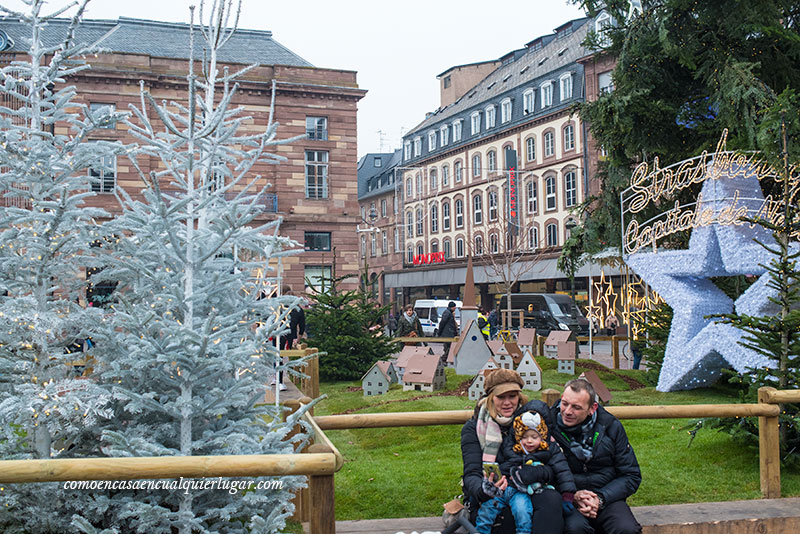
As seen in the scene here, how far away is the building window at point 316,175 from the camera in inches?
1373

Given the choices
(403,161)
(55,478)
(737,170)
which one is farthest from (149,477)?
(403,161)

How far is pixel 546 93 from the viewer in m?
43.3

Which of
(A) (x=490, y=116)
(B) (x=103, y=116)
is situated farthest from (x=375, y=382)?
(A) (x=490, y=116)

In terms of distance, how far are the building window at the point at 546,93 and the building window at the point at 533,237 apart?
7.76 meters

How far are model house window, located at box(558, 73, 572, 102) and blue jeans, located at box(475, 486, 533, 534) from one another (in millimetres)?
39044

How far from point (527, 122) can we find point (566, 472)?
42.1 meters

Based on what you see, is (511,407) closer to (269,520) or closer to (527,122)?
(269,520)

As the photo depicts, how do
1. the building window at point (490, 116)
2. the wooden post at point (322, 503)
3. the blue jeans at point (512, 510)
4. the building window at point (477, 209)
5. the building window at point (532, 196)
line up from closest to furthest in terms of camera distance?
the wooden post at point (322, 503) → the blue jeans at point (512, 510) → the building window at point (532, 196) → the building window at point (490, 116) → the building window at point (477, 209)

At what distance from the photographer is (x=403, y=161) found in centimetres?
6209

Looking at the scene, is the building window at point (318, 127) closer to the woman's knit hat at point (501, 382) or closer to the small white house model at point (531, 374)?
the small white house model at point (531, 374)

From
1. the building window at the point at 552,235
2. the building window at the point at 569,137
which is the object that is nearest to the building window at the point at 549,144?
the building window at the point at 569,137

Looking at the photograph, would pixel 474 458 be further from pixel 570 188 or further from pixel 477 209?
pixel 477 209

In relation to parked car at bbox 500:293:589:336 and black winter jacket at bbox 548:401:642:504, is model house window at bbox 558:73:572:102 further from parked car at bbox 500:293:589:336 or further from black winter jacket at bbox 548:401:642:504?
black winter jacket at bbox 548:401:642:504

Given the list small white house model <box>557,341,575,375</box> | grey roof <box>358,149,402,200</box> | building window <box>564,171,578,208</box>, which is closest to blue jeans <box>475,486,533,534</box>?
small white house model <box>557,341,575,375</box>
